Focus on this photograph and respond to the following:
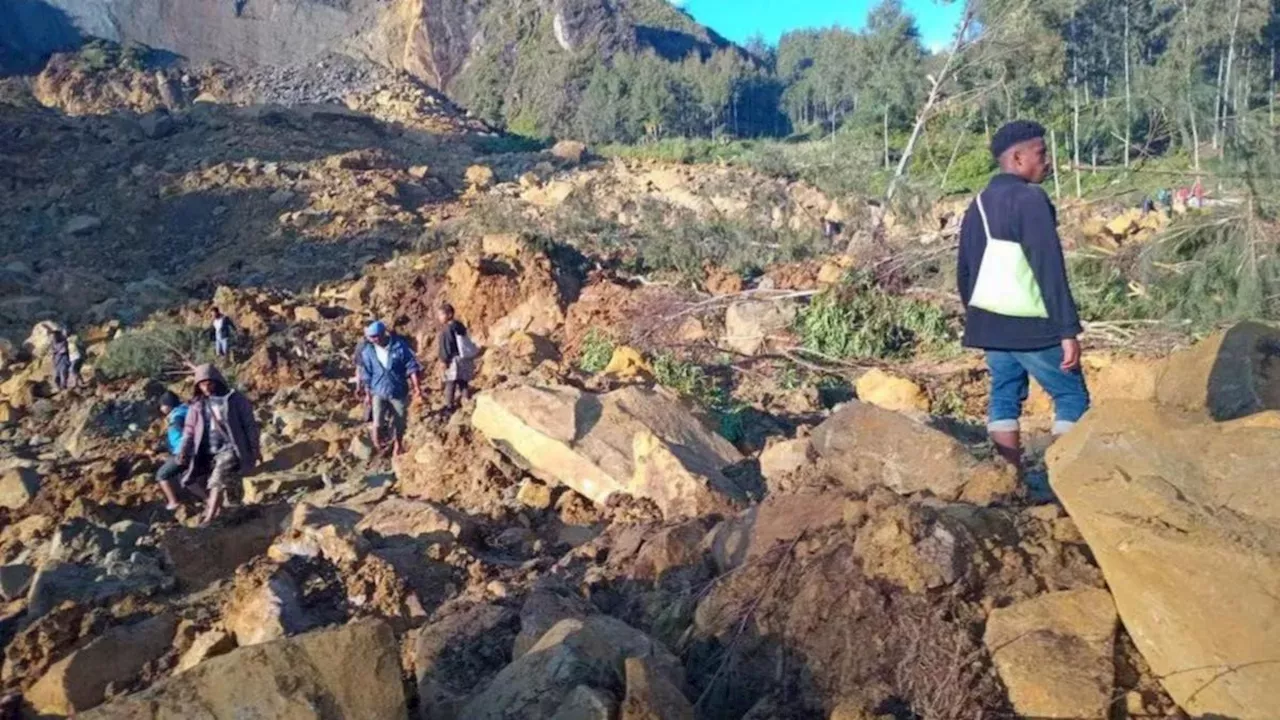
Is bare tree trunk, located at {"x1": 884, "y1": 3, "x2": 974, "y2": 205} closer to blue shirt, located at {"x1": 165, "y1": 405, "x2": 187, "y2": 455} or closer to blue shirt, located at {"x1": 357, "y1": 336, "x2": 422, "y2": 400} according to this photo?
blue shirt, located at {"x1": 357, "y1": 336, "x2": 422, "y2": 400}

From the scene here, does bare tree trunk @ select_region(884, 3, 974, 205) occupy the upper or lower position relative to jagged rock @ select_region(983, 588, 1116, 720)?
upper

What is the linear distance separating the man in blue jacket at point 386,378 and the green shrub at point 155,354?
481 centimetres

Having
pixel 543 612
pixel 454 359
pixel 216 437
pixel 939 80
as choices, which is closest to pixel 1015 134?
pixel 543 612

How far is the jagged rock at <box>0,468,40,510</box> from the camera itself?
23.7 ft

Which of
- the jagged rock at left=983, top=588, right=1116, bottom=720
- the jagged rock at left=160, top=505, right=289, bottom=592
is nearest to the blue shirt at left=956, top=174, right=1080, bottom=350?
the jagged rock at left=983, top=588, right=1116, bottom=720

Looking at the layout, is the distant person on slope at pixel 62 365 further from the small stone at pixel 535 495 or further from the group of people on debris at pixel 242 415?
the small stone at pixel 535 495

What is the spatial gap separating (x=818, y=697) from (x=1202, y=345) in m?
1.72

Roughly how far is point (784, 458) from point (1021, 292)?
1.44 meters

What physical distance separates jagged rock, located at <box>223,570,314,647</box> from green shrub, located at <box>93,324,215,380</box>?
845 cm

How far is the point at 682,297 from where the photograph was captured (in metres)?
10.2

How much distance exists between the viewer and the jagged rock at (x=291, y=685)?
2.18 metres

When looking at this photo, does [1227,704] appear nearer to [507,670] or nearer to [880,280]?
[507,670]

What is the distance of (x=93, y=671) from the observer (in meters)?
3.52

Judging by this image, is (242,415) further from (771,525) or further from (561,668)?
(561,668)
